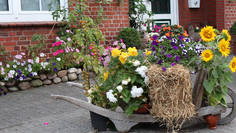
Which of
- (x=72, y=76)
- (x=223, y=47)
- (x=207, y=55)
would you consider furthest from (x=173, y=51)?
(x=72, y=76)

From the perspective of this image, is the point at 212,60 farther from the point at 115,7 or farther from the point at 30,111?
the point at 115,7

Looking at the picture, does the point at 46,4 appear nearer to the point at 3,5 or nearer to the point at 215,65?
the point at 3,5

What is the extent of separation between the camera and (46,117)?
4.44m

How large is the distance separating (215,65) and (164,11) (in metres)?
7.34

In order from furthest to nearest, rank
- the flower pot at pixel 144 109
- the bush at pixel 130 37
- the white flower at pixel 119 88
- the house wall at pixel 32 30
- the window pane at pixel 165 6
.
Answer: the window pane at pixel 165 6 < the bush at pixel 130 37 < the house wall at pixel 32 30 < the flower pot at pixel 144 109 < the white flower at pixel 119 88

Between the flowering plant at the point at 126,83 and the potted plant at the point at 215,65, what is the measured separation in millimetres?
694

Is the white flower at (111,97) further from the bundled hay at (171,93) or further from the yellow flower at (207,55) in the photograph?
the yellow flower at (207,55)

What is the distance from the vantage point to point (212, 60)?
3.45 meters

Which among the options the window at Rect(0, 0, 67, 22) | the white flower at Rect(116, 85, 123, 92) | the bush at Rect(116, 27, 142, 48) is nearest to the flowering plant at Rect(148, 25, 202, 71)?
the white flower at Rect(116, 85, 123, 92)

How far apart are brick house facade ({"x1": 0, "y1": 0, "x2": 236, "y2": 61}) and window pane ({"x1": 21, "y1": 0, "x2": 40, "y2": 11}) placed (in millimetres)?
380

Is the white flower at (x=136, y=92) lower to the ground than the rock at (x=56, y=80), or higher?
higher

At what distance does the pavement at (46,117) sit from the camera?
373 centimetres

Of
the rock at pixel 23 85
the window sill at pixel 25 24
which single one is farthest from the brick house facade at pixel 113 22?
the rock at pixel 23 85

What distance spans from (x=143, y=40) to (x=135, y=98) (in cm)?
487
